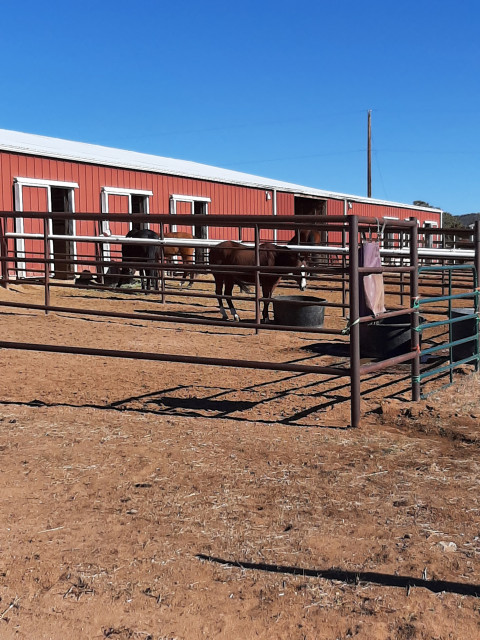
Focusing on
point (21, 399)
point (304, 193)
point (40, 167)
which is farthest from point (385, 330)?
point (304, 193)

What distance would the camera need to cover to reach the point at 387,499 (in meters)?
3.36

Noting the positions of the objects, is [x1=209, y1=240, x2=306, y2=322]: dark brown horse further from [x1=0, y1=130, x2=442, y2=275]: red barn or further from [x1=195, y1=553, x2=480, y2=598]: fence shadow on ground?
[x1=195, y1=553, x2=480, y2=598]: fence shadow on ground

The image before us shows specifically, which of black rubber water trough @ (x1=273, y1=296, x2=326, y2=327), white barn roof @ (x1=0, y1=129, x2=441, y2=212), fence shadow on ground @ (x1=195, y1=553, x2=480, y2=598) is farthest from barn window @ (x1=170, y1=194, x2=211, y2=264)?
fence shadow on ground @ (x1=195, y1=553, x2=480, y2=598)

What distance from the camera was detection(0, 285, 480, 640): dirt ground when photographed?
2.34m

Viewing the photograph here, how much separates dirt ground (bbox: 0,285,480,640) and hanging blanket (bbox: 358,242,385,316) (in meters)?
0.73

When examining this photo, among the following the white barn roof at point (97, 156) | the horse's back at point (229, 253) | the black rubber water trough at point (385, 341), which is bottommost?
the black rubber water trough at point (385, 341)

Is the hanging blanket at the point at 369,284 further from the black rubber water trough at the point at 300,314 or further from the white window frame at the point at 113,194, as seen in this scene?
the white window frame at the point at 113,194

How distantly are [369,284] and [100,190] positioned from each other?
13.2 metres

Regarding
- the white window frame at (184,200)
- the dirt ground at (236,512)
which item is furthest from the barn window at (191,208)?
the dirt ground at (236,512)

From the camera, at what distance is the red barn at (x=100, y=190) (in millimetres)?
15172

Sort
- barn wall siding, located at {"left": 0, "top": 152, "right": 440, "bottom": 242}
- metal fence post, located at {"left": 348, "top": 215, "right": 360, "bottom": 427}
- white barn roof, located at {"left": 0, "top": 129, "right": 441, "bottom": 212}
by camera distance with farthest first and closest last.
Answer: white barn roof, located at {"left": 0, "top": 129, "right": 441, "bottom": 212}, barn wall siding, located at {"left": 0, "top": 152, "right": 440, "bottom": 242}, metal fence post, located at {"left": 348, "top": 215, "right": 360, "bottom": 427}

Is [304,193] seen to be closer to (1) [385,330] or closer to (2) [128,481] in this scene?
(1) [385,330]

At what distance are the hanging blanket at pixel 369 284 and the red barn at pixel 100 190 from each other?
6.53m

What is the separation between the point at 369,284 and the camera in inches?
198
